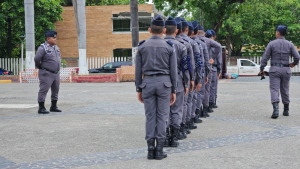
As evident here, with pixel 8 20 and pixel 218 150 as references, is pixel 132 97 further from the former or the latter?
pixel 8 20

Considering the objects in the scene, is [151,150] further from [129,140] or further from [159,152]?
[129,140]

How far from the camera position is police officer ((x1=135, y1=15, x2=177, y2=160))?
5.71m

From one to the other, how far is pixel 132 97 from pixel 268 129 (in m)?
6.94

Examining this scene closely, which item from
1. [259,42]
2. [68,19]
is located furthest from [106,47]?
[259,42]

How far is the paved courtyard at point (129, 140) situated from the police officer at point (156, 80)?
347mm

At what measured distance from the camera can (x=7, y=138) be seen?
7.23m

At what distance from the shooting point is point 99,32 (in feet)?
135

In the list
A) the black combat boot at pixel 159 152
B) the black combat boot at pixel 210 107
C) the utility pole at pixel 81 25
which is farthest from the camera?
the utility pole at pixel 81 25

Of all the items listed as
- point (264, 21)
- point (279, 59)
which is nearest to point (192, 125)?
point (279, 59)

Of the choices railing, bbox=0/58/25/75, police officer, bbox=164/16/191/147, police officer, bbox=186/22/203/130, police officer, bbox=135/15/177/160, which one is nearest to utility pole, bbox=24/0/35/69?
railing, bbox=0/58/25/75

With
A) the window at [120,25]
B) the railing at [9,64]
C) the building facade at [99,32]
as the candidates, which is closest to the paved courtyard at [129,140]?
the railing at [9,64]

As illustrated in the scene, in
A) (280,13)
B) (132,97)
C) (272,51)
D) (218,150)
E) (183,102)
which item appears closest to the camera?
(218,150)

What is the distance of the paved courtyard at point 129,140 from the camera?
18.2ft

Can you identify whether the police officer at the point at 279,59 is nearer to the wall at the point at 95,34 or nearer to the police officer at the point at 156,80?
the police officer at the point at 156,80
